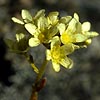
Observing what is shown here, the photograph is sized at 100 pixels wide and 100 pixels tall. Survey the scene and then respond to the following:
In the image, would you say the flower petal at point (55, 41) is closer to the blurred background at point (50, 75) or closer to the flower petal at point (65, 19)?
the flower petal at point (65, 19)

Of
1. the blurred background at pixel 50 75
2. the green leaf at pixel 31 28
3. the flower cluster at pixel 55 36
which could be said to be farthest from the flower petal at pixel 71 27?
the blurred background at pixel 50 75

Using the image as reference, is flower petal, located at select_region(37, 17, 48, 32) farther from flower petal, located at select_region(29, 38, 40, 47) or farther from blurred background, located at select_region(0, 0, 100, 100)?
blurred background, located at select_region(0, 0, 100, 100)

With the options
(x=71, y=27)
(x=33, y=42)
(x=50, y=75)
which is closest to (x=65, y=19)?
(x=71, y=27)

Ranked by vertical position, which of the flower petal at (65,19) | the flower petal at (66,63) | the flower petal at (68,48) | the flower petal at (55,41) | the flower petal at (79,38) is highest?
the flower petal at (65,19)

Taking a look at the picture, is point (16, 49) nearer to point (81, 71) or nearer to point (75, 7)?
point (81, 71)

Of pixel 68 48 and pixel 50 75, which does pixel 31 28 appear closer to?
pixel 68 48

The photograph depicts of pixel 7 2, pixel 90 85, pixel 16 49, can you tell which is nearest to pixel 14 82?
pixel 90 85

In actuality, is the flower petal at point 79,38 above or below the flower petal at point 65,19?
below
